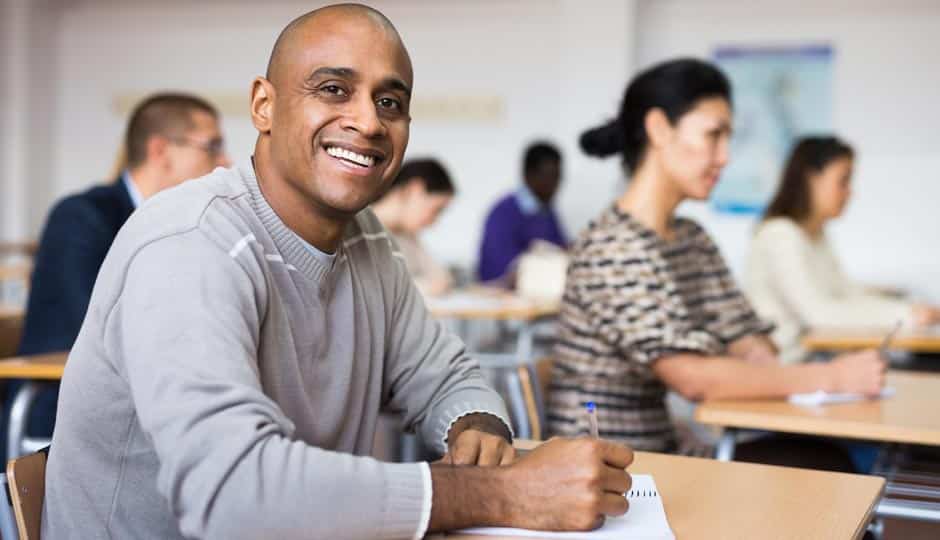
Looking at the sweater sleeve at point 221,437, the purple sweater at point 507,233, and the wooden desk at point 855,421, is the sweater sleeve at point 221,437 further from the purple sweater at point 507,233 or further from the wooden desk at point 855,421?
the purple sweater at point 507,233

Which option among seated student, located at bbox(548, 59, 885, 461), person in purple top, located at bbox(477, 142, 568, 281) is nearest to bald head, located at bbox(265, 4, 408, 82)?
seated student, located at bbox(548, 59, 885, 461)

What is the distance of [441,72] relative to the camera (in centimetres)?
769

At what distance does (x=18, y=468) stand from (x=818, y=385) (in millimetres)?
1508

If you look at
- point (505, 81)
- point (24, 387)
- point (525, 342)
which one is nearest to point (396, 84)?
point (24, 387)

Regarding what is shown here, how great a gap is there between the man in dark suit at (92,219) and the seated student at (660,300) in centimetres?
116

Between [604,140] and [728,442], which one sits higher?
[604,140]

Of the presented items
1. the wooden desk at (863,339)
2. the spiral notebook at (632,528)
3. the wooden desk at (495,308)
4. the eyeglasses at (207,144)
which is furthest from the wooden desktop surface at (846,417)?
the wooden desk at (495,308)

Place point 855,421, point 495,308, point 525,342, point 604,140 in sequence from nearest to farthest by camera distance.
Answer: point 855,421 → point 604,140 → point 495,308 → point 525,342

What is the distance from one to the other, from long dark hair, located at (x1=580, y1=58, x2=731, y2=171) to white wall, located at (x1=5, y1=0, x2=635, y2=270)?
4.32 meters

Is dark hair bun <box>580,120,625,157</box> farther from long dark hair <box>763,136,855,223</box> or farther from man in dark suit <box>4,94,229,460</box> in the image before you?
long dark hair <box>763,136,855,223</box>

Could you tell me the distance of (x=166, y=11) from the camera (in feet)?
27.3

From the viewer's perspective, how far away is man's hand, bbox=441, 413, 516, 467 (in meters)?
1.28

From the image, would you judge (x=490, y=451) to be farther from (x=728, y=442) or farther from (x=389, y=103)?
(x=728, y=442)

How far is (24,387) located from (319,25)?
1.46m
